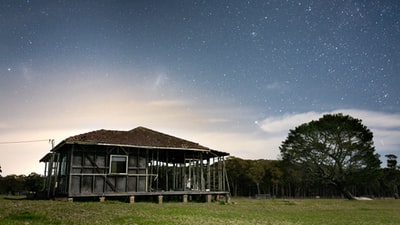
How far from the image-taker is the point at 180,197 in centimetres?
3191

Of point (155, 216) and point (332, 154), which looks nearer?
point (155, 216)

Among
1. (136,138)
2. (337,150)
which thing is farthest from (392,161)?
(136,138)

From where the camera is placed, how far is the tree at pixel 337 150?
51.8 metres

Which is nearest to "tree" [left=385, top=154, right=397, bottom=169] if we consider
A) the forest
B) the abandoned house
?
the forest

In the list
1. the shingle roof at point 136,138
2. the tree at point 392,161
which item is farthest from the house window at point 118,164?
the tree at point 392,161

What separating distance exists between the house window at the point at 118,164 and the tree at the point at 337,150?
34076 mm

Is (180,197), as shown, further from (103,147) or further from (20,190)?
(20,190)

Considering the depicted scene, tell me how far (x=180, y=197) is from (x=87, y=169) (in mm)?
9190

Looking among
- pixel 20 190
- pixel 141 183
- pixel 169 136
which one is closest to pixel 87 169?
→ pixel 141 183

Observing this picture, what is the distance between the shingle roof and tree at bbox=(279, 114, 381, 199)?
28108 millimetres

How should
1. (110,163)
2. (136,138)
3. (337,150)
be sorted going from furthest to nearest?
(337,150) → (136,138) → (110,163)

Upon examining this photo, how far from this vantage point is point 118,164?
27984 millimetres

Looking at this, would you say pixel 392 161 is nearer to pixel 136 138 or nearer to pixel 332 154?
pixel 332 154

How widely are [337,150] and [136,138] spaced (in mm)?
34452
